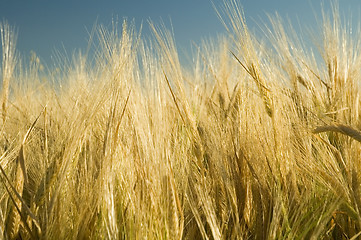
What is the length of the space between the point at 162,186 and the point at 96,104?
258 mm

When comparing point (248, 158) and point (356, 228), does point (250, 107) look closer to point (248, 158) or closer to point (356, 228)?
point (248, 158)

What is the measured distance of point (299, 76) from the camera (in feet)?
6.11

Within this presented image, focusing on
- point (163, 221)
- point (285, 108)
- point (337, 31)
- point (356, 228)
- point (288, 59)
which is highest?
point (337, 31)

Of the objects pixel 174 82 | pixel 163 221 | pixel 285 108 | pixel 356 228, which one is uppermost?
pixel 174 82

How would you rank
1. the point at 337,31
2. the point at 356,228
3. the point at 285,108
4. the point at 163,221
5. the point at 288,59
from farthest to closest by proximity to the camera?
the point at 337,31 → the point at 288,59 → the point at 285,108 → the point at 356,228 → the point at 163,221

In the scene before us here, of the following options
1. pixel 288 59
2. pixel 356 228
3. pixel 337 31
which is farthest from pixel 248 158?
pixel 337 31

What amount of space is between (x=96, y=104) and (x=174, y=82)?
0.41m

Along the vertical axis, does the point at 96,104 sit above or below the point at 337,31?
below

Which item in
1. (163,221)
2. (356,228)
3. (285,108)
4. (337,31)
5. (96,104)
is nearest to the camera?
(163,221)

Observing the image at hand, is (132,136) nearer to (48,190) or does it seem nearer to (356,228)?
(48,190)

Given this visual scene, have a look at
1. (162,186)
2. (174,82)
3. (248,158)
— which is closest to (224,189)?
(248,158)

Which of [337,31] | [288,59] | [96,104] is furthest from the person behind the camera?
[337,31]

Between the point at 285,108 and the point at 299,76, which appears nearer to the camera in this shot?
the point at 285,108

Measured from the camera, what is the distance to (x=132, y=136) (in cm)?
99
